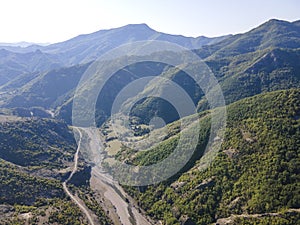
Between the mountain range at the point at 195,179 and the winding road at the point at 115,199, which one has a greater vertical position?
the mountain range at the point at 195,179

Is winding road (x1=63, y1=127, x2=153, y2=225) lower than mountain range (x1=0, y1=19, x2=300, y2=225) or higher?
lower

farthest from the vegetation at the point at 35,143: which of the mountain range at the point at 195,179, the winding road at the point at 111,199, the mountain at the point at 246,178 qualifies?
the mountain at the point at 246,178

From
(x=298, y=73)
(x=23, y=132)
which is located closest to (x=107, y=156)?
(x=23, y=132)

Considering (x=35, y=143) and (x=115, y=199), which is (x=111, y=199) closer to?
(x=115, y=199)

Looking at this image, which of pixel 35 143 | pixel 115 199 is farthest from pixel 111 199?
pixel 35 143

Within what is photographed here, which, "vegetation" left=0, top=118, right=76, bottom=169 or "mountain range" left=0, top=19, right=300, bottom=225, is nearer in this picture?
"mountain range" left=0, top=19, right=300, bottom=225

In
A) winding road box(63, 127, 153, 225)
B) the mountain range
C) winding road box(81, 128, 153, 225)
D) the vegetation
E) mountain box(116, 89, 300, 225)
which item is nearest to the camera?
mountain box(116, 89, 300, 225)

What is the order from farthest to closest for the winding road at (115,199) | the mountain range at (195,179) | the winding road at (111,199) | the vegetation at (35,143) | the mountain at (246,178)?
the vegetation at (35,143), the winding road at (115,199), the winding road at (111,199), the mountain range at (195,179), the mountain at (246,178)

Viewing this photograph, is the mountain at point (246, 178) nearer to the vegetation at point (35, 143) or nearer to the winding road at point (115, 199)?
the winding road at point (115, 199)

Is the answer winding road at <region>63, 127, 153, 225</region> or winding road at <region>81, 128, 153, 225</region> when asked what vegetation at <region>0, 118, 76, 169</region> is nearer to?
winding road at <region>63, 127, 153, 225</region>

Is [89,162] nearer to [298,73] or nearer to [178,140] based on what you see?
[178,140]

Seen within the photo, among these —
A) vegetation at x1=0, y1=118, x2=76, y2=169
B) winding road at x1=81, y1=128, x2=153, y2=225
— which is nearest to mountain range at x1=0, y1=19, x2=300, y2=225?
vegetation at x1=0, y1=118, x2=76, y2=169

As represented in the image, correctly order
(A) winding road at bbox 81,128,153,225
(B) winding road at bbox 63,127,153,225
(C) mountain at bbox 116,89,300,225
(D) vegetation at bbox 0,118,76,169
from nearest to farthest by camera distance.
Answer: (C) mountain at bbox 116,89,300,225 → (B) winding road at bbox 63,127,153,225 → (A) winding road at bbox 81,128,153,225 → (D) vegetation at bbox 0,118,76,169
